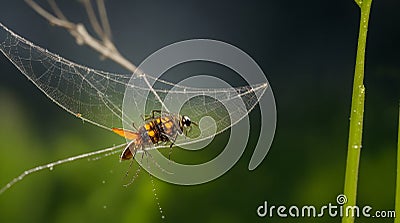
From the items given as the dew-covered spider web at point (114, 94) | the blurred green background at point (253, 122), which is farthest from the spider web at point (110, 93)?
the blurred green background at point (253, 122)

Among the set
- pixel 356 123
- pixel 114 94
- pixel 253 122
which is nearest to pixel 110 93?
pixel 114 94

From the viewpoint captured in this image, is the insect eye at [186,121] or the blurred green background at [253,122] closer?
the insect eye at [186,121]

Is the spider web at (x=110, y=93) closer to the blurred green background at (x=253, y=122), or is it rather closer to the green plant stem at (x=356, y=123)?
the green plant stem at (x=356, y=123)

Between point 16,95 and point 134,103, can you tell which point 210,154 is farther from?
point 134,103

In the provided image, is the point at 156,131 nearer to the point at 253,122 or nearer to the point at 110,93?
the point at 110,93

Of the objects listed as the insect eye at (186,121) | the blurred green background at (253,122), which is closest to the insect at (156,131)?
the insect eye at (186,121)

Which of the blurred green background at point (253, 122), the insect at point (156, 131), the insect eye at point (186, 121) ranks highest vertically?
the blurred green background at point (253, 122)

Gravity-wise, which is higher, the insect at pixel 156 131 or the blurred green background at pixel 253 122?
the blurred green background at pixel 253 122

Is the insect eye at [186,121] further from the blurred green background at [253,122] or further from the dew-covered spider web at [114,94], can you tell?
the blurred green background at [253,122]

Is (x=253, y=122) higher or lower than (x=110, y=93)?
higher
